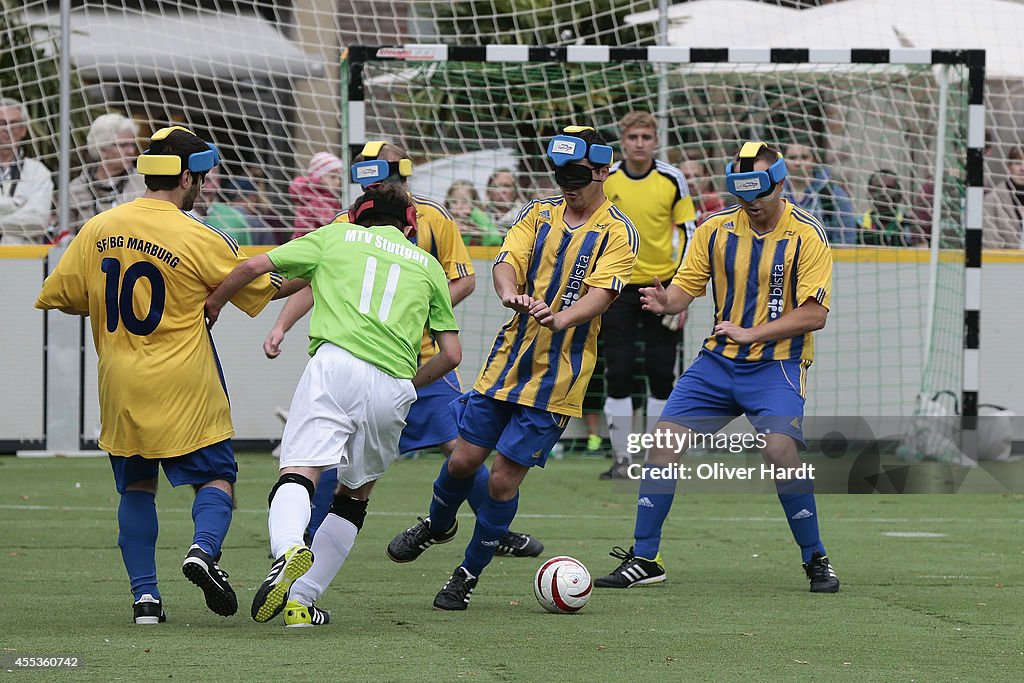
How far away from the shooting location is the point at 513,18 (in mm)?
14359

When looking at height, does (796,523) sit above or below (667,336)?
below

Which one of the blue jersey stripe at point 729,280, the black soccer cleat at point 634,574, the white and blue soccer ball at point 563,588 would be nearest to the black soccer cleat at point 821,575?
the black soccer cleat at point 634,574

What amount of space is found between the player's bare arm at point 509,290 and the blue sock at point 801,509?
158 centimetres

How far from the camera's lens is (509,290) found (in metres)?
6.68

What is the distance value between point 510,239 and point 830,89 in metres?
7.08

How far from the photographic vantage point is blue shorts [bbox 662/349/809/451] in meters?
7.37

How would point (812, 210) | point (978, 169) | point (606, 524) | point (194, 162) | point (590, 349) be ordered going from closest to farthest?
point (194, 162) < point (590, 349) < point (606, 524) < point (978, 169) < point (812, 210)

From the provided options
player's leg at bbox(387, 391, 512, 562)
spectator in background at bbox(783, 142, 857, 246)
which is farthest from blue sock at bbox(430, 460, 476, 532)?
spectator in background at bbox(783, 142, 857, 246)

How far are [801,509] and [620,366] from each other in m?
4.51

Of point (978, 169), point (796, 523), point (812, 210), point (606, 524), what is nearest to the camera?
point (796, 523)

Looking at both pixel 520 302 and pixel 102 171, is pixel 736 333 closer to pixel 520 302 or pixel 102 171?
pixel 520 302

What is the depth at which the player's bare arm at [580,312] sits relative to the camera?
21.3ft

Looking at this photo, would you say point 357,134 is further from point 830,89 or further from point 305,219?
point 830,89

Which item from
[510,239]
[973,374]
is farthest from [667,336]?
[510,239]
